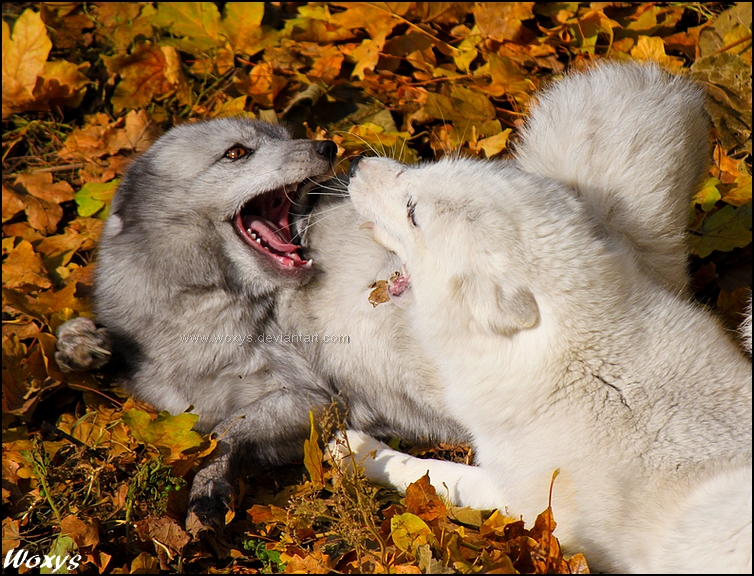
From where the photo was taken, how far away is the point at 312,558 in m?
2.79

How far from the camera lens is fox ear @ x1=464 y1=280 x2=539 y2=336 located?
266cm

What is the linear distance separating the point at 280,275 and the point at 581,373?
1.56m

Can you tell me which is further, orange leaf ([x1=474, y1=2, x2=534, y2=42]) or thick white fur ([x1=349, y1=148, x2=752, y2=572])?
orange leaf ([x1=474, y1=2, x2=534, y2=42])

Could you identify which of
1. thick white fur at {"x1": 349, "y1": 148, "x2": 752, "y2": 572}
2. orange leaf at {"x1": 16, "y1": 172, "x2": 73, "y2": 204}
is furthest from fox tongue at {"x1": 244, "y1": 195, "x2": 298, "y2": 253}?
orange leaf at {"x1": 16, "y1": 172, "x2": 73, "y2": 204}

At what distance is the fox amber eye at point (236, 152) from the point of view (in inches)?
150

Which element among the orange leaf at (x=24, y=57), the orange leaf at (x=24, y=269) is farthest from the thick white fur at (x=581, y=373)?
the orange leaf at (x=24, y=57)

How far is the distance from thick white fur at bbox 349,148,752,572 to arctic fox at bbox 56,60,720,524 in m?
0.45

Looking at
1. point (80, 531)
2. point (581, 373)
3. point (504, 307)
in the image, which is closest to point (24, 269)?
point (80, 531)

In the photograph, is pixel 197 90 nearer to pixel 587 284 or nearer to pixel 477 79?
pixel 477 79

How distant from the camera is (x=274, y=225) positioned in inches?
154

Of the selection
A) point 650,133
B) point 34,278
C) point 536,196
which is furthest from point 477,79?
point 34,278

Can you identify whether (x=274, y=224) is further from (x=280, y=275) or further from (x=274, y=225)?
(x=280, y=275)

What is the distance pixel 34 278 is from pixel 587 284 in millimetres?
3085

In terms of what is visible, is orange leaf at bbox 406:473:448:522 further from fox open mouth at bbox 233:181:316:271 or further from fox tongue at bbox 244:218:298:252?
fox tongue at bbox 244:218:298:252
